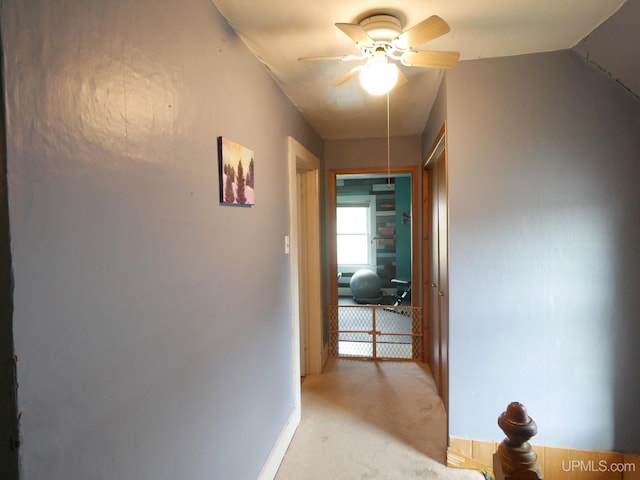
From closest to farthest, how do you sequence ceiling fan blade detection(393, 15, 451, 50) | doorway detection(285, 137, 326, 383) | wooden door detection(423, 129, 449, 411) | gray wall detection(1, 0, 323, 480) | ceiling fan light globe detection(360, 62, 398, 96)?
gray wall detection(1, 0, 323, 480) → ceiling fan blade detection(393, 15, 451, 50) → ceiling fan light globe detection(360, 62, 398, 96) → wooden door detection(423, 129, 449, 411) → doorway detection(285, 137, 326, 383)

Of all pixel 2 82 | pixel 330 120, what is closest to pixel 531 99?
pixel 330 120

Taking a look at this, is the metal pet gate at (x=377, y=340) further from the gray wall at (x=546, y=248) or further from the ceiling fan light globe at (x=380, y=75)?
the ceiling fan light globe at (x=380, y=75)

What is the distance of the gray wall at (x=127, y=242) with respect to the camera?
0.64 meters

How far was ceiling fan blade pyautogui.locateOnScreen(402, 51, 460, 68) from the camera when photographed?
4.77 ft

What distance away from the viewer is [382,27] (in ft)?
4.75

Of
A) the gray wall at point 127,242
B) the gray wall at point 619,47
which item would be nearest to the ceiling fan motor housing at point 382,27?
the gray wall at point 127,242

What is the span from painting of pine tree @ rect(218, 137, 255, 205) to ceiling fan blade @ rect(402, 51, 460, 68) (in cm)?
85

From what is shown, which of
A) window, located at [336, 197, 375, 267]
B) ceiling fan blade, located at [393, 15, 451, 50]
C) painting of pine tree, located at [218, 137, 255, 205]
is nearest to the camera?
ceiling fan blade, located at [393, 15, 451, 50]

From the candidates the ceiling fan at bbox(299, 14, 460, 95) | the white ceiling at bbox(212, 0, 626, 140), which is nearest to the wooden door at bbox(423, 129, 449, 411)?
the white ceiling at bbox(212, 0, 626, 140)

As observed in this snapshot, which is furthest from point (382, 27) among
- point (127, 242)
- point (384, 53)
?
point (127, 242)

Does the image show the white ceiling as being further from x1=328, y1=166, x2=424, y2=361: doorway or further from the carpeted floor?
x1=328, y1=166, x2=424, y2=361: doorway

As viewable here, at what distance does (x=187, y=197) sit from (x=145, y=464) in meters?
0.79

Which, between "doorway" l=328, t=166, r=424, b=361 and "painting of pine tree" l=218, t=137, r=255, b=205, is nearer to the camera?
"painting of pine tree" l=218, t=137, r=255, b=205

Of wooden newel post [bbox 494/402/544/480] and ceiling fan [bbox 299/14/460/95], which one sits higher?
ceiling fan [bbox 299/14/460/95]
